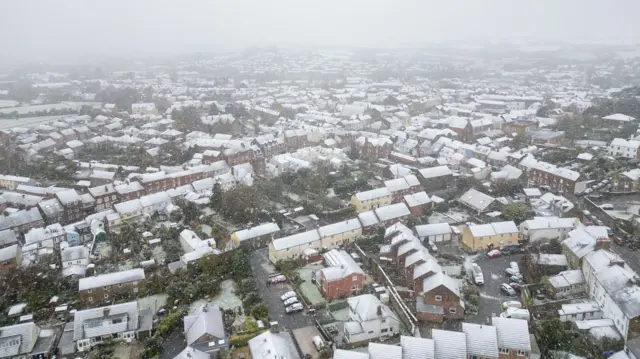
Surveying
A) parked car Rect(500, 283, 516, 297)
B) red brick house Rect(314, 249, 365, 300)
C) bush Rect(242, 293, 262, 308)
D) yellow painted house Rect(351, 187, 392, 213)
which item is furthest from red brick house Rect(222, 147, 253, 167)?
parked car Rect(500, 283, 516, 297)

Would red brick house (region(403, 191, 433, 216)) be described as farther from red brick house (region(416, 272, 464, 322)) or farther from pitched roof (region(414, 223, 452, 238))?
red brick house (region(416, 272, 464, 322))

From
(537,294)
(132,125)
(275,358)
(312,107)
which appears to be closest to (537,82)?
(312,107)

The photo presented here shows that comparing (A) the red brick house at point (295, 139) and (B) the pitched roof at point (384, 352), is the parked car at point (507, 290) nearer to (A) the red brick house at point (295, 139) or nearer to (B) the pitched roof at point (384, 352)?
(B) the pitched roof at point (384, 352)

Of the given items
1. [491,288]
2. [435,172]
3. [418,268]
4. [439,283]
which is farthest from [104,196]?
[491,288]

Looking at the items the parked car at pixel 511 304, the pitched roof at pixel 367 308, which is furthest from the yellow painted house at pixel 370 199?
the parked car at pixel 511 304

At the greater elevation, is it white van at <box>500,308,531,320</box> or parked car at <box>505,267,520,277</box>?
white van at <box>500,308,531,320</box>

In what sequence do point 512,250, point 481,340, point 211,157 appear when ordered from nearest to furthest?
point 481,340
point 512,250
point 211,157

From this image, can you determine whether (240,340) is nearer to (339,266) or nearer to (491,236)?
(339,266)
